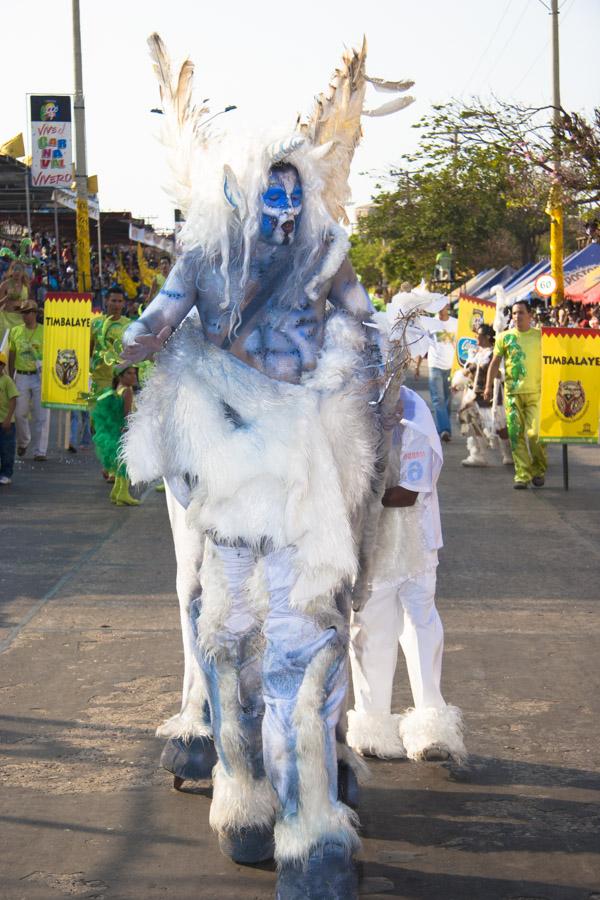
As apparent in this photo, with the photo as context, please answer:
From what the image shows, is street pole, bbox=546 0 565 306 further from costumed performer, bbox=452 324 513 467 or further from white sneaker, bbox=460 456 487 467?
white sneaker, bbox=460 456 487 467

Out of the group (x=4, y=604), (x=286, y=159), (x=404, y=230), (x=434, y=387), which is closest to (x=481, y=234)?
(x=404, y=230)

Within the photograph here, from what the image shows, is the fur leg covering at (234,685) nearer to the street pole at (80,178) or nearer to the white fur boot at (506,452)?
the white fur boot at (506,452)

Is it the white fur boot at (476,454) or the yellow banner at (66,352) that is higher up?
the yellow banner at (66,352)

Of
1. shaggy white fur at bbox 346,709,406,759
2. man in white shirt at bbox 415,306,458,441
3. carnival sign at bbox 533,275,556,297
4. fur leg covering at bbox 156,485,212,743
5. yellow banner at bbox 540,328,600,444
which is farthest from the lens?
carnival sign at bbox 533,275,556,297

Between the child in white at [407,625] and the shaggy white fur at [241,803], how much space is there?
39.9 inches

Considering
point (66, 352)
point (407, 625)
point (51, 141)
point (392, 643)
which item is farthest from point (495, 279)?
point (392, 643)

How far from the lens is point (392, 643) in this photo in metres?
5.01

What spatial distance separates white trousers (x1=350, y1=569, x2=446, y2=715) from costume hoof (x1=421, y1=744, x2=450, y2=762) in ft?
0.54

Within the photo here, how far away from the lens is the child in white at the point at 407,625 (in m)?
4.92

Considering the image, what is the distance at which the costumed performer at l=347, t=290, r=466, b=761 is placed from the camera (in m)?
4.91

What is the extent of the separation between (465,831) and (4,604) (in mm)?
4225

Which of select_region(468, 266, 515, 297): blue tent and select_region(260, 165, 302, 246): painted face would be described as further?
select_region(468, 266, 515, 297): blue tent

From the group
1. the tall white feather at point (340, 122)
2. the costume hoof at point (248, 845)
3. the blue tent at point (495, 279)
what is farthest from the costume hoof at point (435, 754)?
the blue tent at point (495, 279)

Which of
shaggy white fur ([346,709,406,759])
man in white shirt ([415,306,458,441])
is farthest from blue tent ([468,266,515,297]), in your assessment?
Answer: shaggy white fur ([346,709,406,759])
